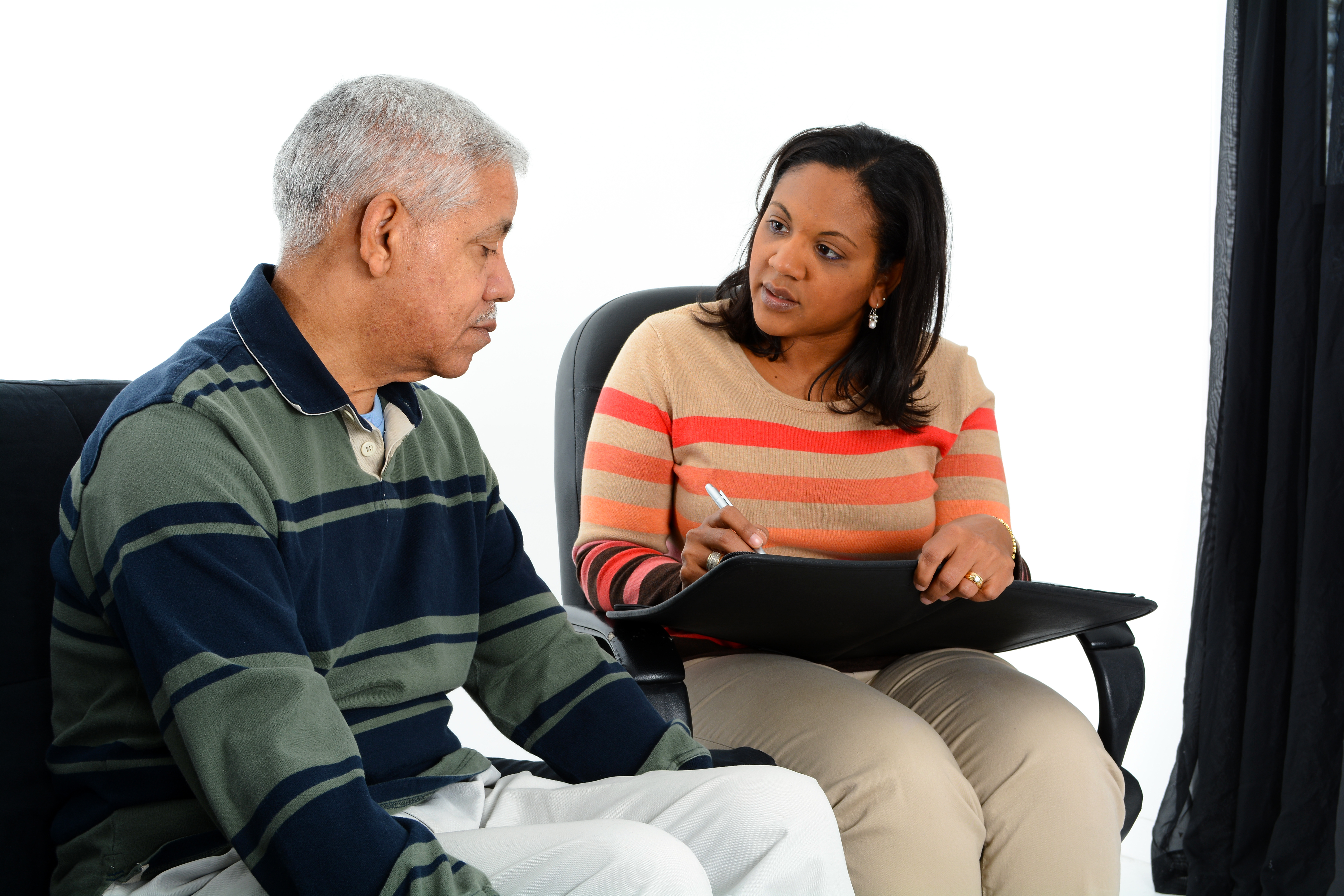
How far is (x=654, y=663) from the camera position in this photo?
1.27 metres

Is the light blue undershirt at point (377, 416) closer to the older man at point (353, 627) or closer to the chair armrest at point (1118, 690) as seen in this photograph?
the older man at point (353, 627)

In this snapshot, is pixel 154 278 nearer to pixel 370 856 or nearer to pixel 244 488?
pixel 244 488

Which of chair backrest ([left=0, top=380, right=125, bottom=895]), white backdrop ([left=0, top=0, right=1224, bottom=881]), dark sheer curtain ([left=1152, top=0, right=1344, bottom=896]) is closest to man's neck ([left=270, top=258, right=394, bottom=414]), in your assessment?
chair backrest ([left=0, top=380, right=125, bottom=895])

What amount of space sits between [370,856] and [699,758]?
432 millimetres

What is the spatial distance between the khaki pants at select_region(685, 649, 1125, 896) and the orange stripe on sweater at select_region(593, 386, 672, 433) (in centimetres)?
36

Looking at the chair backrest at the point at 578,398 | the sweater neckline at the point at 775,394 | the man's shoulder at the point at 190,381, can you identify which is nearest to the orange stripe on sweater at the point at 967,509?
the sweater neckline at the point at 775,394

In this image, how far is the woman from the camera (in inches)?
49.5

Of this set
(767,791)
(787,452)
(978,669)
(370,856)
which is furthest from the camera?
(787,452)

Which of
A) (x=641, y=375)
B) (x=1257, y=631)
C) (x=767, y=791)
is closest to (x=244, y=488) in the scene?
(x=767, y=791)

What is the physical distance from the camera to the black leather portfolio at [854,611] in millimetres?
1127

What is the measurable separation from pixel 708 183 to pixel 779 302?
102 cm

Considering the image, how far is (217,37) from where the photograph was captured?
197 centimetres

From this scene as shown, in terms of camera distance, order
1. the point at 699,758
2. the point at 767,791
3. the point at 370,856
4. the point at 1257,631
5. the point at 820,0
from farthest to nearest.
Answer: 1. the point at 820,0
2. the point at 1257,631
3. the point at 699,758
4. the point at 767,791
5. the point at 370,856

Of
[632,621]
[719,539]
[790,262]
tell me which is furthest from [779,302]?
[632,621]
